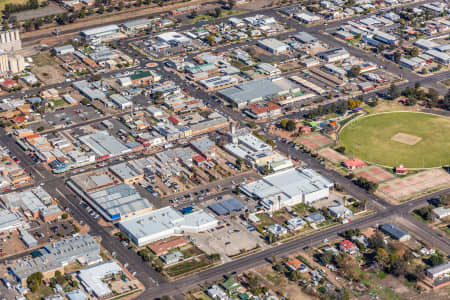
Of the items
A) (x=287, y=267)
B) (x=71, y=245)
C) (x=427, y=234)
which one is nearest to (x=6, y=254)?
(x=71, y=245)

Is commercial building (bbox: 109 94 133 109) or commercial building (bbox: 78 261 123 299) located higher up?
commercial building (bbox: 109 94 133 109)

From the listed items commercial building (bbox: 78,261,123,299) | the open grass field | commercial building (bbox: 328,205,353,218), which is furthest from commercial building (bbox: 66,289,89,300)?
the open grass field

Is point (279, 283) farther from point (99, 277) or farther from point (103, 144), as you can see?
point (103, 144)

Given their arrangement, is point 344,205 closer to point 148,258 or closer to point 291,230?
point 291,230

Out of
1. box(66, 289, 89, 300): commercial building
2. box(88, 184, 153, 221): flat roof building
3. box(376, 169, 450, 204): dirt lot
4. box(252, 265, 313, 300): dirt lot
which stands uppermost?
box(88, 184, 153, 221): flat roof building

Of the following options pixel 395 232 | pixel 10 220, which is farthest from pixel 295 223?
pixel 10 220

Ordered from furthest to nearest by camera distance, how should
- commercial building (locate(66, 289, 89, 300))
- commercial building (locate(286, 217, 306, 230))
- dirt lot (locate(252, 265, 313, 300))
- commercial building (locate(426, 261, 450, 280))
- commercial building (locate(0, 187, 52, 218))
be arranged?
1. commercial building (locate(0, 187, 52, 218))
2. commercial building (locate(286, 217, 306, 230))
3. commercial building (locate(426, 261, 450, 280))
4. dirt lot (locate(252, 265, 313, 300))
5. commercial building (locate(66, 289, 89, 300))

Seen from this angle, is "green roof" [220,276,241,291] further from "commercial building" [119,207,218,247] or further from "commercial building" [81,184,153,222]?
"commercial building" [81,184,153,222]

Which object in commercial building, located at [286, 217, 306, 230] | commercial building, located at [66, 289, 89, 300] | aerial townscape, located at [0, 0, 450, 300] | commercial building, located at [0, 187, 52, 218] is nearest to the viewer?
commercial building, located at [66, 289, 89, 300]
